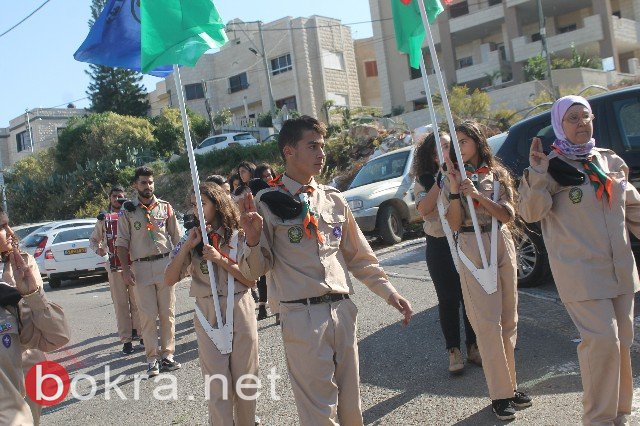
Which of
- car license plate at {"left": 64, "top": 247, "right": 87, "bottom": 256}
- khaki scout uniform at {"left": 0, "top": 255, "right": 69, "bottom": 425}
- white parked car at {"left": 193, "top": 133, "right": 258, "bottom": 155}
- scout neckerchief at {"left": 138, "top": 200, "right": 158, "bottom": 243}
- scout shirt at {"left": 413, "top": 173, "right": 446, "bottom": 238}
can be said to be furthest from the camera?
white parked car at {"left": 193, "top": 133, "right": 258, "bottom": 155}

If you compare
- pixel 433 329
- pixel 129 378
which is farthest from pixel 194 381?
pixel 433 329

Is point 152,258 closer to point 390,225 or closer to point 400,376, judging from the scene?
point 400,376

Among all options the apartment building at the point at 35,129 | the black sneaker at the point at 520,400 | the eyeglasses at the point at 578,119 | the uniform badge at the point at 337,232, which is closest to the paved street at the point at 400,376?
the black sneaker at the point at 520,400

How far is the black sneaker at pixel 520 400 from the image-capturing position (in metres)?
5.11

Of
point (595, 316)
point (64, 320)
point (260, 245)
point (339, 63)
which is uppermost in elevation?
point (339, 63)

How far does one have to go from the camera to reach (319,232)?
13.5ft

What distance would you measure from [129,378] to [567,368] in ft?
14.0

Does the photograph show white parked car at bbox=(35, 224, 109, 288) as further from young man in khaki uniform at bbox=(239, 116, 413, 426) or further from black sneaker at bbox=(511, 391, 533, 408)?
young man in khaki uniform at bbox=(239, 116, 413, 426)

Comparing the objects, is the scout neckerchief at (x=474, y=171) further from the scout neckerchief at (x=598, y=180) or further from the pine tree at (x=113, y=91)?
the pine tree at (x=113, y=91)

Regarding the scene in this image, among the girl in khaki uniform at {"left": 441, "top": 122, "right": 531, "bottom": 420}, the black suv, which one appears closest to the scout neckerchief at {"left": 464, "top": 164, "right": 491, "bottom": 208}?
→ the girl in khaki uniform at {"left": 441, "top": 122, "right": 531, "bottom": 420}

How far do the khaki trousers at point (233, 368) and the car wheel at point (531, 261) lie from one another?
4.33 meters

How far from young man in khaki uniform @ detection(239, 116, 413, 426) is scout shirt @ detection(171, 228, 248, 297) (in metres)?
1.15

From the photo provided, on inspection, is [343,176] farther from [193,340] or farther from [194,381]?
[194,381]

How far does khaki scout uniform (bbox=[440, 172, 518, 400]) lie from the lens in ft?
16.5
